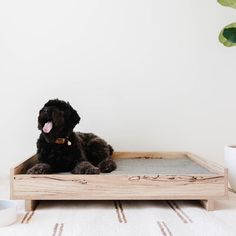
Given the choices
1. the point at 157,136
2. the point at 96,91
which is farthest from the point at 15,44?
the point at 157,136

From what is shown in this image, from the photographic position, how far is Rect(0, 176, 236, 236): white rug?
3.55ft

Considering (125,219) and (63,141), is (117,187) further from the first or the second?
(63,141)

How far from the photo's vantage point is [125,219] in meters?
1.20

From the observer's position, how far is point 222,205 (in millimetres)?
1383

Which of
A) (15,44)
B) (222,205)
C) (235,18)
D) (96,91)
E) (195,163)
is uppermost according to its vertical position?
(235,18)

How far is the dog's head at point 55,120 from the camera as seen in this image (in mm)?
1382

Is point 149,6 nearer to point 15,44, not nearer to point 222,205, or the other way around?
point 15,44

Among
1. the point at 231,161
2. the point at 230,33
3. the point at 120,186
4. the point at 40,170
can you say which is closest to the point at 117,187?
the point at 120,186

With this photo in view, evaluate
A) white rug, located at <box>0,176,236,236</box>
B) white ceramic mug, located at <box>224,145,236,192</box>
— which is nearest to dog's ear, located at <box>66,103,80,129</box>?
white rug, located at <box>0,176,236,236</box>

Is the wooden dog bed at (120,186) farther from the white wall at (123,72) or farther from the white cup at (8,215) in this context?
the white wall at (123,72)

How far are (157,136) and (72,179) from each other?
711mm

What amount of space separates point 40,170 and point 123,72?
28.7 inches

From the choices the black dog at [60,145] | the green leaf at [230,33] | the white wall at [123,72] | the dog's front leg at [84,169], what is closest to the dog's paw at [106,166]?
the black dog at [60,145]

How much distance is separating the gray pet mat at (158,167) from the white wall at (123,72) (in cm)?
19
